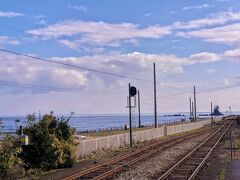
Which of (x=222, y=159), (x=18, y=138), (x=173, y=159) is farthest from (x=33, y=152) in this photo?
(x=222, y=159)

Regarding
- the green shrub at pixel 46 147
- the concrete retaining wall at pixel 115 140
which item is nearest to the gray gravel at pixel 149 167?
the green shrub at pixel 46 147

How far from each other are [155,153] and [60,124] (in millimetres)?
8753

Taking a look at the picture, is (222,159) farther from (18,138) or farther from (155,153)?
(18,138)

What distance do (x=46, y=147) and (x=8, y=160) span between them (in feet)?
16.3

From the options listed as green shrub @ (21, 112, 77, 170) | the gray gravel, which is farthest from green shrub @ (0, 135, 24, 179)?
the gray gravel

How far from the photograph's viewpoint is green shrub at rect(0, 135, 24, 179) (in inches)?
734

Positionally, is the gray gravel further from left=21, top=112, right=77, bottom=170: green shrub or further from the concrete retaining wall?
the concrete retaining wall

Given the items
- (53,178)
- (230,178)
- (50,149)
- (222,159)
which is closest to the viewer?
(230,178)

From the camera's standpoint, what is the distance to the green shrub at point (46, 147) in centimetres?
2356

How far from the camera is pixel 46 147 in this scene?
23.6m

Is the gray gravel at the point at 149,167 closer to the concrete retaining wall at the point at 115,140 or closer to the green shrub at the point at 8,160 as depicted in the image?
the green shrub at the point at 8,160

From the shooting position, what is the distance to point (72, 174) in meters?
21.3

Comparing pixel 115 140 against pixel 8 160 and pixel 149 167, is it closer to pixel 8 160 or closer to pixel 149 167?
pixel 149 167

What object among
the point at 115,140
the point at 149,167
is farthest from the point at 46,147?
the point at 115,140
